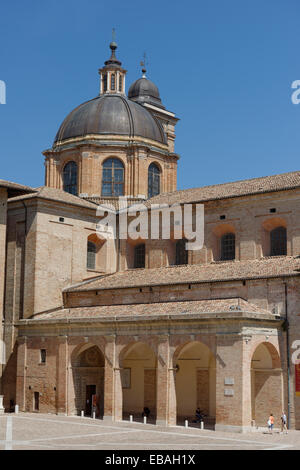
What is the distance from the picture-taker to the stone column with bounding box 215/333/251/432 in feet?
97.2

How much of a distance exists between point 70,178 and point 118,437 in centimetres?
2306

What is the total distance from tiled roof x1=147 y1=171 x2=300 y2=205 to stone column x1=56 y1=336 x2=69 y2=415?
1047 cm

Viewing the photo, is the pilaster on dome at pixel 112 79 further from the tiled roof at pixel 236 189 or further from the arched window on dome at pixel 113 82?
the tiled roof at pixel 236 189

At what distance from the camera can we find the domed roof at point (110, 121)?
4703 centimetres

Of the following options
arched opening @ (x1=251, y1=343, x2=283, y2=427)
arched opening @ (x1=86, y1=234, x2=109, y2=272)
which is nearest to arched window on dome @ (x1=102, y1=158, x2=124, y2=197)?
arched opening @ (x1=86, y1=234, x2=109, y2=272)

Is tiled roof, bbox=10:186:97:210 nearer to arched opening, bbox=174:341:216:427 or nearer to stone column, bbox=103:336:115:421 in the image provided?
stone column, bbox=103:336:115:421

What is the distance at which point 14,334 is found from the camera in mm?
39406

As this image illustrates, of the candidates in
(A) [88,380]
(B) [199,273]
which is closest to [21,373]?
(A) [88,380]

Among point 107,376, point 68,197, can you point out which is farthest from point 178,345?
point 68,197

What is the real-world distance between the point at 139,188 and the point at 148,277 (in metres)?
8.97

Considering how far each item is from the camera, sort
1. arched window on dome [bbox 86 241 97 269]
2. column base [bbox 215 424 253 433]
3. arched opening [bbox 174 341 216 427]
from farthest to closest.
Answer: arched window on dome [bbox 86 241 97 269], arched opening [bbox 174 341 216 427], column base [bbox 215 424 253 433]

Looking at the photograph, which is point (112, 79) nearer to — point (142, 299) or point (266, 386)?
point (142, 299)

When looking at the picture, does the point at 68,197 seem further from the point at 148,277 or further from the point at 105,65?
the point at 105,65

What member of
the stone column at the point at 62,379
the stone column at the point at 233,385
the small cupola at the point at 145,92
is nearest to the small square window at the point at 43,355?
the stone column at the point at 62,379
